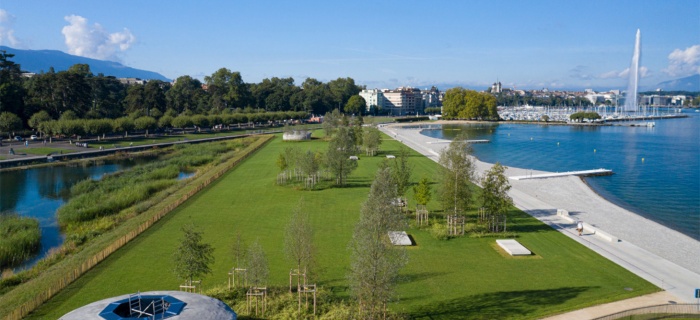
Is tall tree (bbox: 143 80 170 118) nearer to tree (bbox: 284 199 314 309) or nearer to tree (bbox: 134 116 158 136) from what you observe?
tree (bbox: 134 116 158 136)

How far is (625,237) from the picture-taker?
29.1 metres

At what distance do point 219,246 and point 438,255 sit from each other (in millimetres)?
11908

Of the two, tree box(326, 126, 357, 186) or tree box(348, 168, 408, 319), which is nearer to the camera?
tree box(348, 168, 408, 319)

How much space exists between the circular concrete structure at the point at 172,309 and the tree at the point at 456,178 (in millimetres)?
17381

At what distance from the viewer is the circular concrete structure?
15.2 metres

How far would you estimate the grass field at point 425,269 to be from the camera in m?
19.7

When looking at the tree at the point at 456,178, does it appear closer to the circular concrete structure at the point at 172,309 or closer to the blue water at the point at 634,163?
the blue water at the point at 634,163

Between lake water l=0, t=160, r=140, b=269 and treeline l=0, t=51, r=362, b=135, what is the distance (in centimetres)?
2444

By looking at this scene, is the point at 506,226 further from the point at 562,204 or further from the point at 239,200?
the point at 239,200

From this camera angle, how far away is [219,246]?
90.1 ft

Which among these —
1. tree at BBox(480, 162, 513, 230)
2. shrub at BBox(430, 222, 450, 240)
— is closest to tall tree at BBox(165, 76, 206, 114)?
shrub at BBox(430, 222, 450, 240)

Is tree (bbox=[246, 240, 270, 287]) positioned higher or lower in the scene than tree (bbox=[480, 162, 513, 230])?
lower

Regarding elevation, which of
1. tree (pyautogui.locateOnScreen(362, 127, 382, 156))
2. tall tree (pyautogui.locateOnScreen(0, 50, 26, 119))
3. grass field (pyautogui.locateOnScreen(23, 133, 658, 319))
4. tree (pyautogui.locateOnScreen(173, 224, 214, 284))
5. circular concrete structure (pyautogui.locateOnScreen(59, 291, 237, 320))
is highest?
tall tree (pyautogui.locateOnScreen(0, 50, 26, 119))

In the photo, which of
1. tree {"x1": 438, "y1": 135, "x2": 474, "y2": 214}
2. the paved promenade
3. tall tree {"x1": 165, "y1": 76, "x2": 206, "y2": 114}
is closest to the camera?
the paved promenade
